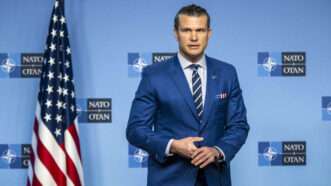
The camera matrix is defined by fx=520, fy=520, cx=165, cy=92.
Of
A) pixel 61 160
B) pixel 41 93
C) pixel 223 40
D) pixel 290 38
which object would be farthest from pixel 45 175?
pixel 290 38

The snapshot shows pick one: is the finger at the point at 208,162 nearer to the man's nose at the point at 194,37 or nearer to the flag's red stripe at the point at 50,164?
the man's nose at the point at 194,37

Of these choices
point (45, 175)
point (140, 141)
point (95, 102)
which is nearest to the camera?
point (140, 141)

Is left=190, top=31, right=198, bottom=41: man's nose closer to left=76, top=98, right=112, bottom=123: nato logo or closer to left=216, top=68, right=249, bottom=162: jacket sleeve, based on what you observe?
left=216, top=68, right=249, bottom=162: jacket sleeve

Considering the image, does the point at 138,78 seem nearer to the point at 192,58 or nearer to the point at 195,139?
the point at 192,58

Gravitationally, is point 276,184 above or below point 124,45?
below

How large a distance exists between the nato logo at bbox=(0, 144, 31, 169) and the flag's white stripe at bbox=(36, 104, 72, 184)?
0.40 meters

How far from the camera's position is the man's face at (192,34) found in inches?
85.4

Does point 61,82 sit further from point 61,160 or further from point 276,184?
point 276,184

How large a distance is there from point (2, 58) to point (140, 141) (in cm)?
191

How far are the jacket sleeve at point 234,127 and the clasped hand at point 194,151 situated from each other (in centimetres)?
9

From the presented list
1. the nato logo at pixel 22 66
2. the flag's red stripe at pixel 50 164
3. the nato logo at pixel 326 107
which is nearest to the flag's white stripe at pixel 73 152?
the flag's red stripe at pixel 50 164

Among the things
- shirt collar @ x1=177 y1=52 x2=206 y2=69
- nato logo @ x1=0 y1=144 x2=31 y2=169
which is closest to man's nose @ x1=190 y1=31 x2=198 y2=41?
shirt collar @ x1=177 y1=52 x2=206 y2=69

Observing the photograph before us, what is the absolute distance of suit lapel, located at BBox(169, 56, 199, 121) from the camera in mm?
2104

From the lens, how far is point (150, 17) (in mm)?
3645
